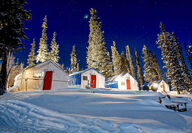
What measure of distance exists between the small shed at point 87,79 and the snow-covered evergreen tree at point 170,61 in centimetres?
1414

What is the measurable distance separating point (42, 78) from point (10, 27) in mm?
7952

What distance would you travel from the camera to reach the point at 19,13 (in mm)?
9602

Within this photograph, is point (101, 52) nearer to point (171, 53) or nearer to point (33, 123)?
point (171, 53)

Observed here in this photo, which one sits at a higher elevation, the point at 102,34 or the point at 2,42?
the point at 102,34

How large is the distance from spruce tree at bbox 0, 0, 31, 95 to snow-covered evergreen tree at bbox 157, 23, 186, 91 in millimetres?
25214

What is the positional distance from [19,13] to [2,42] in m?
3.24

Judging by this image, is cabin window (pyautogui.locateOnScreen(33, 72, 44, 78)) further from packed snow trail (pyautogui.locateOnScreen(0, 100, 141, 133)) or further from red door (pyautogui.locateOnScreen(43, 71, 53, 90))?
packed snow trail (pyautogui.locateOnScreen(0, 100, 141, 133))

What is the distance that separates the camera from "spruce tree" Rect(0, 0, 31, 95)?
26.9 ft

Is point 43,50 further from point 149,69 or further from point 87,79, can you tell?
point 149,69

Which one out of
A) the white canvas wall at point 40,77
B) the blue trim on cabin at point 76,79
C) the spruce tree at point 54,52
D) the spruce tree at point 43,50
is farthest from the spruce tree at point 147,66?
the spruce tree at point 43,50

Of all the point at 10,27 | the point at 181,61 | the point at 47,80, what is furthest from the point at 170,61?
the point at 10,27

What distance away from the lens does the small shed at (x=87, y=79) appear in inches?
770

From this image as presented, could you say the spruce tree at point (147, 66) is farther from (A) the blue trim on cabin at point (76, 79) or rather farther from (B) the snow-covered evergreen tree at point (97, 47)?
(A) the blue trim on cabin at point (76, 79)

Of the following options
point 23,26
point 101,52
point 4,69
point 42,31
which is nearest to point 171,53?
point 101,52
